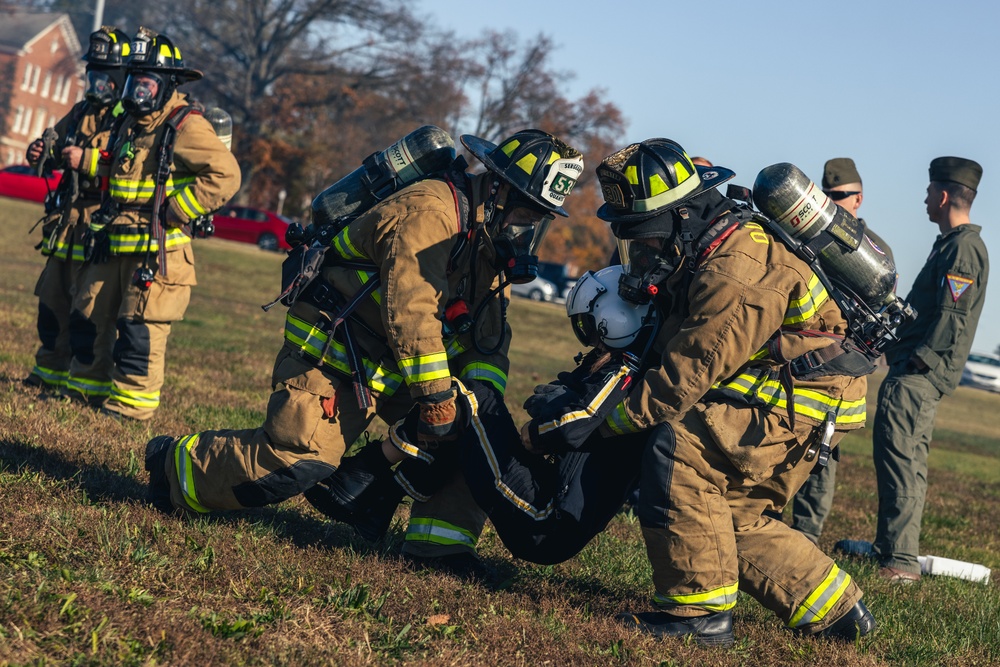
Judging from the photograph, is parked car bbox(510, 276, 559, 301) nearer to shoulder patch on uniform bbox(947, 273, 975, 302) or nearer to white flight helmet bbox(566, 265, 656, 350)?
shoulder patch on uniform bbox(947, 273, 975, 302)

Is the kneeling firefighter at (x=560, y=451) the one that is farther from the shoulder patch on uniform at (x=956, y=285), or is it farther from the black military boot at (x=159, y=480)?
the shoulder patch on uniform at (x=956, y=285)

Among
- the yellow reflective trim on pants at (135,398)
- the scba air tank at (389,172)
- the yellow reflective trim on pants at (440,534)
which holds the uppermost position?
the scba air tank at (389,172)

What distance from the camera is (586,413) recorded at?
13.6 feet

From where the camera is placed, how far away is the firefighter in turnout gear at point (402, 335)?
14.2ft

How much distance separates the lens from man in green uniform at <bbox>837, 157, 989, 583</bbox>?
6242 millimetres

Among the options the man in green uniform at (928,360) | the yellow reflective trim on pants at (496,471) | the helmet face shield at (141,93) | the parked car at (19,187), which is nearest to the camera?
the yellow reflective trim on pants at (496,471)

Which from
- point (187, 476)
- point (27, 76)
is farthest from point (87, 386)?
point (27, 76)

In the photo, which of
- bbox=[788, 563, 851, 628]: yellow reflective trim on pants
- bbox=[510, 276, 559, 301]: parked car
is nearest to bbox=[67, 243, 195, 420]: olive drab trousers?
bbox=[788, 563, 851, 628]: yellow reflective trim on pants

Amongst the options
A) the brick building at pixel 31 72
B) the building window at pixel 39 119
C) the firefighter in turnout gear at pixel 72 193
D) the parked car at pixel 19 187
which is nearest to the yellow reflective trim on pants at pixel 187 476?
the firefighter in turnout gear at pixel 72 193

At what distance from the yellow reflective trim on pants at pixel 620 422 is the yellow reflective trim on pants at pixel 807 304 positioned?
2.42ft

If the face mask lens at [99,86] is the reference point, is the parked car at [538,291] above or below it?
below

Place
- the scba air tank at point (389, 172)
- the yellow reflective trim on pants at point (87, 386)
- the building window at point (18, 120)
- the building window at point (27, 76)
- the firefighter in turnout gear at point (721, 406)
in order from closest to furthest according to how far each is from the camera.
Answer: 1. the firefighter in turnout gear at point (721, 406)
2. the scba air tank at point (389, 172)
3. the yellow reflective trim on pants at point (87, 386)
4. the building window at point (18, 120)
5. the building window at point (27, 76)

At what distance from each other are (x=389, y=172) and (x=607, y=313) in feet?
3.86

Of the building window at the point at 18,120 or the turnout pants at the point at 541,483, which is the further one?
the building window at the point at 18,120
